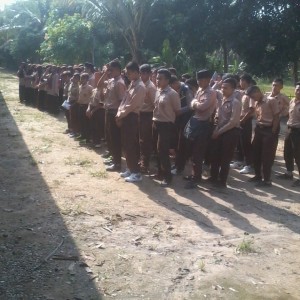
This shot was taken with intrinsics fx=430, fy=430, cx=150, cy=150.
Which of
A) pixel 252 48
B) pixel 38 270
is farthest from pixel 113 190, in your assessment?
pixel 252 48

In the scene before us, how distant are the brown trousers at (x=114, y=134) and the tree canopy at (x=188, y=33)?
27.4 feet

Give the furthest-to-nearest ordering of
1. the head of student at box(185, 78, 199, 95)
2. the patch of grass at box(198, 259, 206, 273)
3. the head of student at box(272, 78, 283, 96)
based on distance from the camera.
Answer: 1. the head of student at box(185, 78, 199, 95)
2. the head of student at box(272, 78, 283, 96)
3. the patch of grass at box(198, 259, 206, 273)

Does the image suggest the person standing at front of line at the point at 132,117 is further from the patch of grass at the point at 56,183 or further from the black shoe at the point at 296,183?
the black shoe at the point at 296,183

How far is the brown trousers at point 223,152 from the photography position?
20.2 feet

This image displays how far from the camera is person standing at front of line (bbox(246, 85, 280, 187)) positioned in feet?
21.2

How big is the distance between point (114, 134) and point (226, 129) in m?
1.95

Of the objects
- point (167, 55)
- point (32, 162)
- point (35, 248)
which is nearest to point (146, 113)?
point (32, 162)

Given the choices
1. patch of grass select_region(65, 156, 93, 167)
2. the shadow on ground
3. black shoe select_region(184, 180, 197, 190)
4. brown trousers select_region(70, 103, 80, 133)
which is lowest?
the shadow on ground

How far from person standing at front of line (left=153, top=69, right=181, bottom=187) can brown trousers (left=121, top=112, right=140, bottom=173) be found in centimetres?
32

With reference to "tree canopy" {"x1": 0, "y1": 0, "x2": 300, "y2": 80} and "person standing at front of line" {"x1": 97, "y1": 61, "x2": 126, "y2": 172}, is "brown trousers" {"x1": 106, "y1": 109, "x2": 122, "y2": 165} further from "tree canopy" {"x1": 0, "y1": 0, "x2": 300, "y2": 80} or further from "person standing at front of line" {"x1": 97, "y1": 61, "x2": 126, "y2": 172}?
"tree canopy" {"x1": 0, "y1": 0, "x2": 300, "y2": 80}

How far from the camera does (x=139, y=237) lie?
4602 mm

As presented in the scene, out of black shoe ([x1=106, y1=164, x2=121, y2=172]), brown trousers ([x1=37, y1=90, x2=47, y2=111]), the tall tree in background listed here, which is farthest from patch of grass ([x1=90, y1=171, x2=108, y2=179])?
the tall tree in background

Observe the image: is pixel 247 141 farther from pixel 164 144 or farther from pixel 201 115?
pixel 164 144

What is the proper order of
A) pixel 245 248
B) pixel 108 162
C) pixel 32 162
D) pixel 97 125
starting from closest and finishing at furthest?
pixel 245 248
pixel 32 162
pixel 108 162
pixel 97 125
